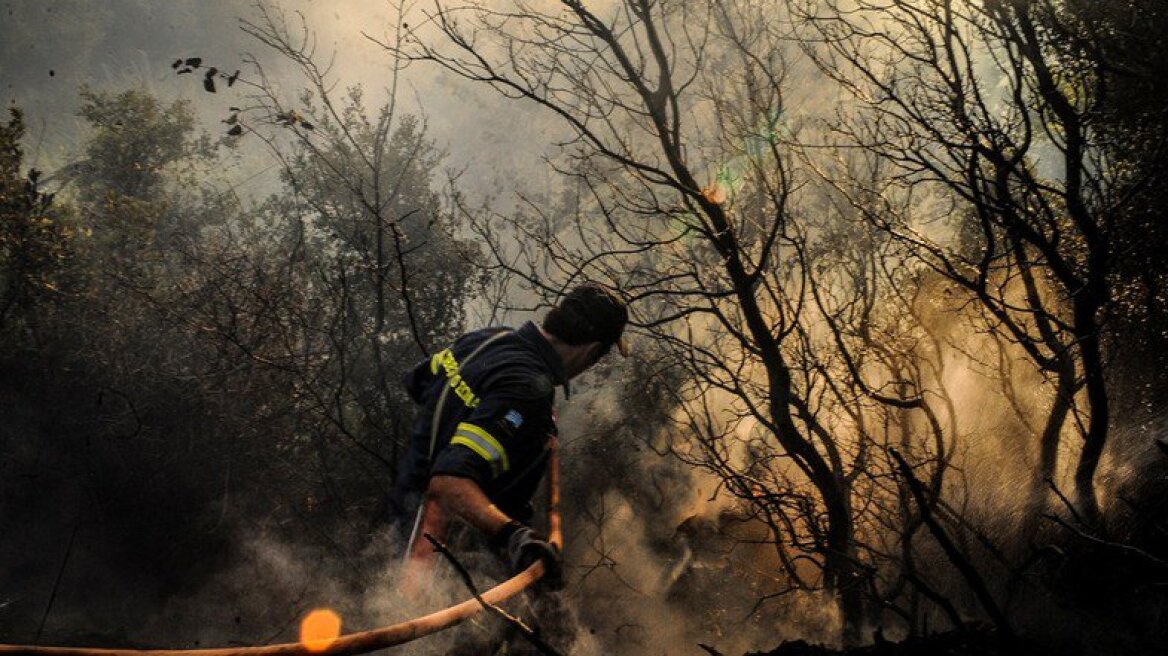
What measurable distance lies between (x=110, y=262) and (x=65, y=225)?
1257 millimetres

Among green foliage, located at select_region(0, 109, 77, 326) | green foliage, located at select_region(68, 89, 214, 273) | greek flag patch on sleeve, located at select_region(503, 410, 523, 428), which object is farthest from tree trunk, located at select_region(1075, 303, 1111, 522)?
green foliage, located at select_region(68, 89, 214, 273)

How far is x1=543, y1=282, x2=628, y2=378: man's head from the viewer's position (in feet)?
10.9

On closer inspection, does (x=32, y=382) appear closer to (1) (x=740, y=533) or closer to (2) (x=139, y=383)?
(2) (x=139, y=383)

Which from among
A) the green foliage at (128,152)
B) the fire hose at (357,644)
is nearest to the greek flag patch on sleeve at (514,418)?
the fire hose at (357,644)

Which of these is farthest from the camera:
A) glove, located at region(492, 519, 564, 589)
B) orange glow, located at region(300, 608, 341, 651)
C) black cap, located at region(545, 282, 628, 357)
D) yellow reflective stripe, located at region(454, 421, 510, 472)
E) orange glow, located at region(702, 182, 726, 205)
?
orange glow, located at region(300, 608, 341, 651)

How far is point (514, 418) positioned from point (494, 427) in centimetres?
10

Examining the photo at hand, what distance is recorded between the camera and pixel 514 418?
8.65 feet

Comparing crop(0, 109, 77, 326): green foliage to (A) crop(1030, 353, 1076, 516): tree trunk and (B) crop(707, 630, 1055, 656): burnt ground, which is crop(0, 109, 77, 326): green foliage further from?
(A) crop(1030, 353, 1076, 516): tree trunk

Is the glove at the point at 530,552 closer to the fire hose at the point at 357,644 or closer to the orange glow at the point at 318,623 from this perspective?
the fire hose at the point at 357,644

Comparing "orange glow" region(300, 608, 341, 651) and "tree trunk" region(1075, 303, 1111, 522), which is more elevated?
"tree trunk" region(1075, 303, 1111, 522)

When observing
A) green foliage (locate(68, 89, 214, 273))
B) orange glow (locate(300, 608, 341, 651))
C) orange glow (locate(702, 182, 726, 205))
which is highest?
green foliage (locate(68, 89, 214, 273))

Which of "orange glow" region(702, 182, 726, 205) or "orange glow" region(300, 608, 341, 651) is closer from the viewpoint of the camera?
"orange glow" region(702, 182, 726, 205)

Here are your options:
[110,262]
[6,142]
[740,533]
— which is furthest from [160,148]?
[740,533]

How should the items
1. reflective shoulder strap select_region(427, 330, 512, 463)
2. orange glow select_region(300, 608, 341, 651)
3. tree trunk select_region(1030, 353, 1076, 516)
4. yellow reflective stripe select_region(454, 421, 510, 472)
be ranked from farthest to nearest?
orange glow select_region(300, 608, 341, 651), tree trunk select_region(1030, 353, 1076, 516), reflective shoulder strap select_region(427, 330, 512, 463), yellow reflective stripe select_region(454, 421, 510, 472)
